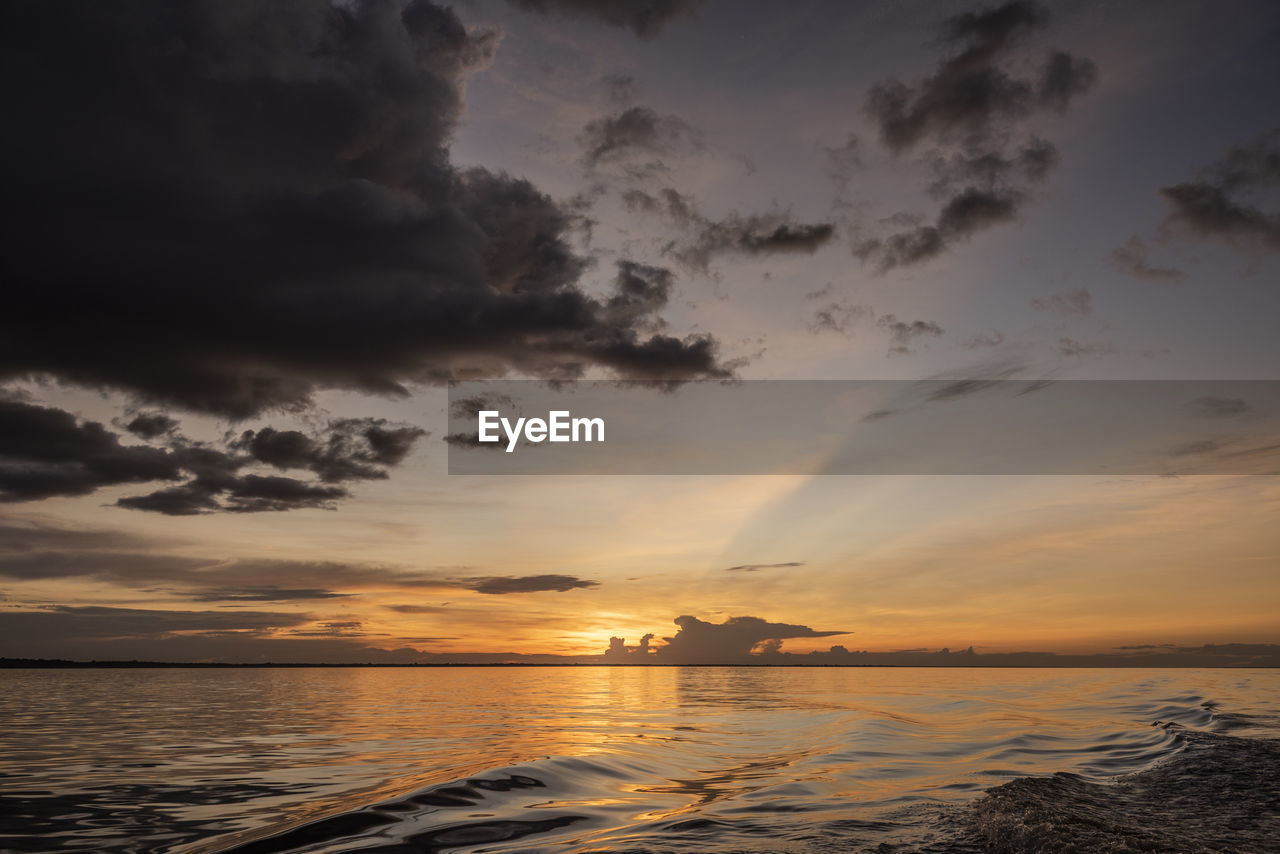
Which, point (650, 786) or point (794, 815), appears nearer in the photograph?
point (794, 815)

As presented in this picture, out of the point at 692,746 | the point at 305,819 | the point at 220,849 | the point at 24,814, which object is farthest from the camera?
the point at 692,746

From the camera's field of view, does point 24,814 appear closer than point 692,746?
Yes

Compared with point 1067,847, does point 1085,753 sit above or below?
below

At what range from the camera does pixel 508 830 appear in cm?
1275

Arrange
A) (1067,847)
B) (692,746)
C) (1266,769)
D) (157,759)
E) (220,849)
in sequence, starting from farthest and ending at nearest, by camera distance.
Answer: (692,746) → (157,759) → (1266,769) → (220,849) → (1067,847)

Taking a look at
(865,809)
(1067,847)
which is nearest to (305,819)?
(865,809)

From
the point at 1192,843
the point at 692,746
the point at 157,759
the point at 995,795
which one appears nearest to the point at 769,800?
the point at 995,795

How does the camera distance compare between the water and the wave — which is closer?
the wave

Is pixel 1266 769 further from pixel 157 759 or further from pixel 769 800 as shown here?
pixel 157 759

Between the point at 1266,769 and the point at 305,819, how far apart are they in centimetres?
2198

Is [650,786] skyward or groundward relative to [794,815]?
groundward

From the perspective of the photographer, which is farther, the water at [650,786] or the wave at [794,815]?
the water at [650,786]

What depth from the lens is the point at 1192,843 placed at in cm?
1121

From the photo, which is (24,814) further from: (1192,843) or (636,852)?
(1192,843)
